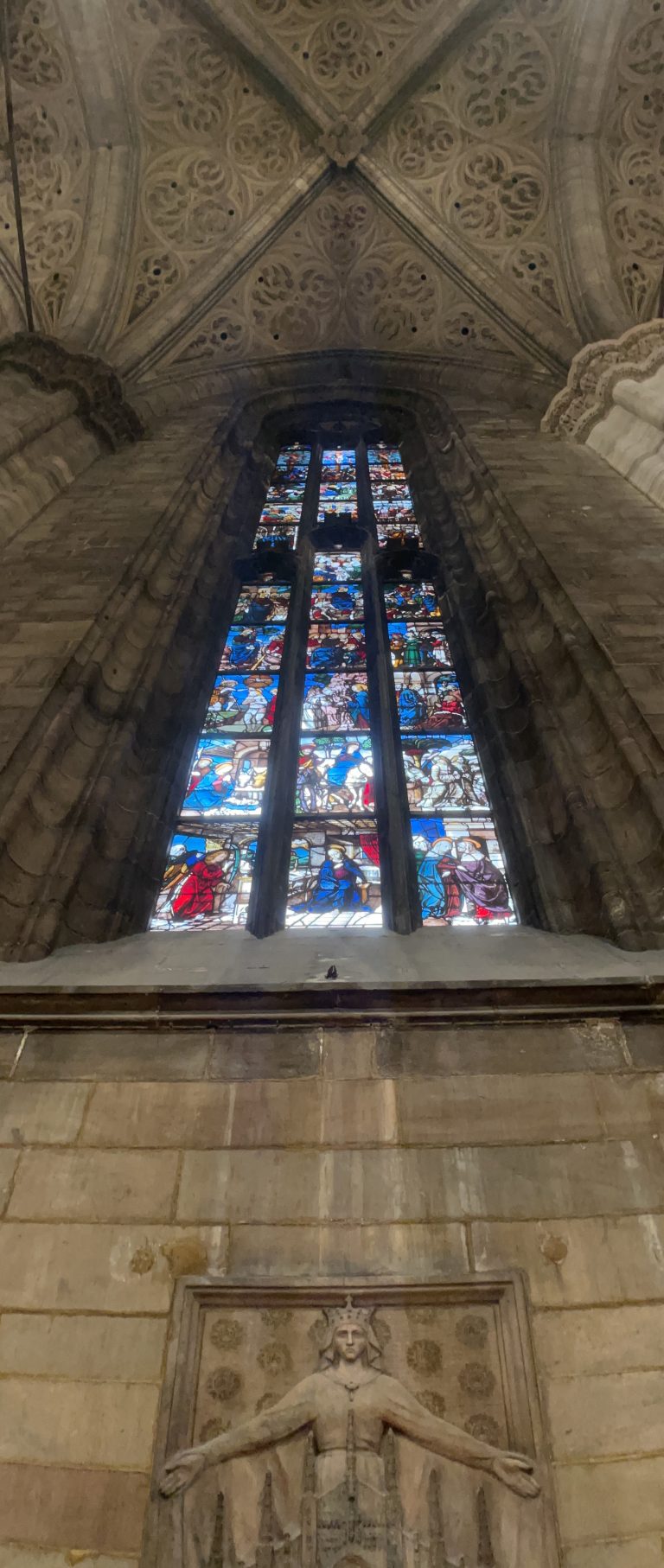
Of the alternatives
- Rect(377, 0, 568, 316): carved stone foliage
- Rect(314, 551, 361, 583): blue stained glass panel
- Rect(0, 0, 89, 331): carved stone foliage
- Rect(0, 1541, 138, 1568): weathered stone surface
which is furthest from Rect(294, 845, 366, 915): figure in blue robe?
Rect(377, 0, 568, 316): carved stone foliage

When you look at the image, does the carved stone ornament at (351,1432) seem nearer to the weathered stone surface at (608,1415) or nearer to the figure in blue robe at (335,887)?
the weathered stone surface at (608,1415)

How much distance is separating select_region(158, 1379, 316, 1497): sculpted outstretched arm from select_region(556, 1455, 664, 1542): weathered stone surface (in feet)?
2.07

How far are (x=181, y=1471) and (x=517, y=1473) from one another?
31.4 inches

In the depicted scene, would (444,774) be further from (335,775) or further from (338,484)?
(338,484)

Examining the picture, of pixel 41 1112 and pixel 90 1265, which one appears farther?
pixel 41 1112

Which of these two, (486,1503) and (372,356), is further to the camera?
(372,356)

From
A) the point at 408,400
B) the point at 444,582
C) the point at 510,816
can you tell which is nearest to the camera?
the point at 510,816

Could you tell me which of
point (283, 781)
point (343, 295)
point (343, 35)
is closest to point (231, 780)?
point (283, 781)

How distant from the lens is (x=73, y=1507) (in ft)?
7.60

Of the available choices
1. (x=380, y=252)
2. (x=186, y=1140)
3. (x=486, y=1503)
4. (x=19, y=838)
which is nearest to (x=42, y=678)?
(x=19, y=838)

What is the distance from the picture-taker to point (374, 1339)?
8.40 feet

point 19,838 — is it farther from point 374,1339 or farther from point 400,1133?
point 374,1339

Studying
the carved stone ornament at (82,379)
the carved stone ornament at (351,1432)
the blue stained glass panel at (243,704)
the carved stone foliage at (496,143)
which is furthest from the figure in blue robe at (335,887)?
the carved stone foliage at (496,143)

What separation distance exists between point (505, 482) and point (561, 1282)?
23.0 feet
